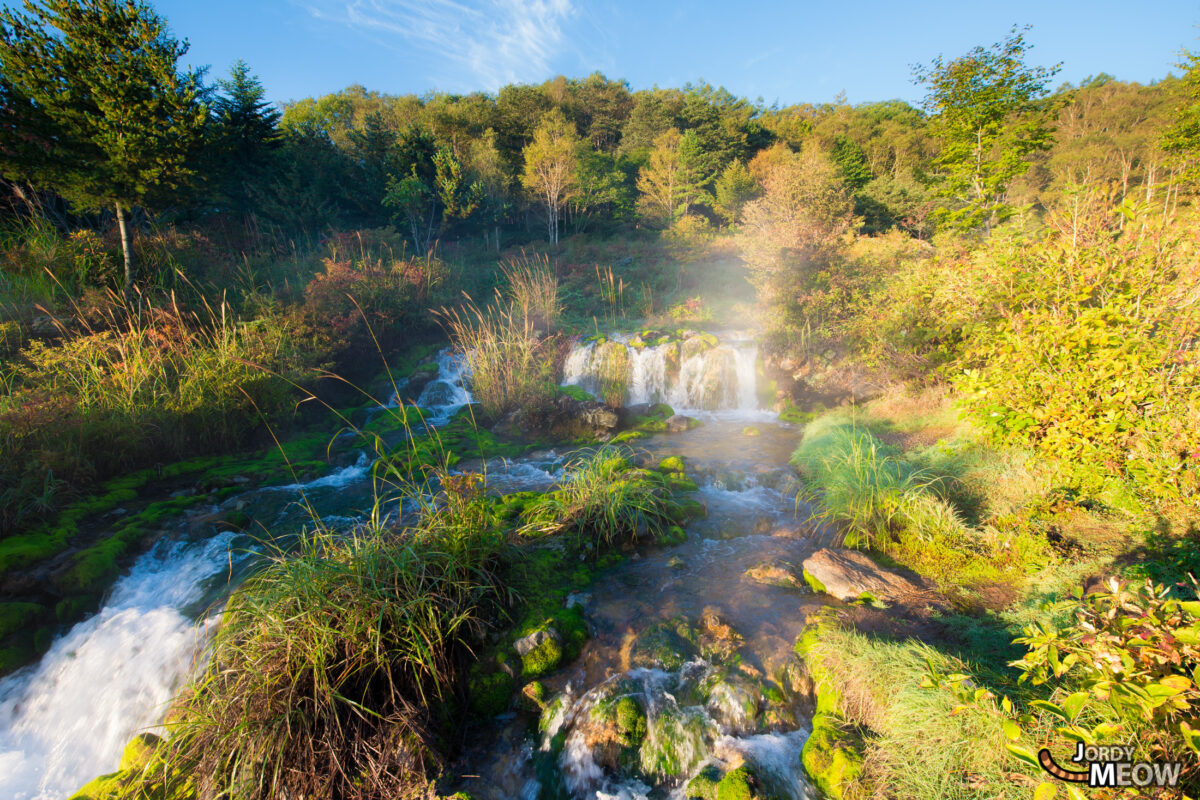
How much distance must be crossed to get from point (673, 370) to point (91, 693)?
11.2m

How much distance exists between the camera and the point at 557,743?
2.92 meters

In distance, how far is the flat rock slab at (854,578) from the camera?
386 cm

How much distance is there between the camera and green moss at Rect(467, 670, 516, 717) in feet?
10.1

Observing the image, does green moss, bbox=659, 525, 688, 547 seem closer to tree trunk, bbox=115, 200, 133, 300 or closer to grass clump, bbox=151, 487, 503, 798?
grass clump, bbox=151, 487, 503, 798

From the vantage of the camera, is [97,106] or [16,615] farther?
[97,106]

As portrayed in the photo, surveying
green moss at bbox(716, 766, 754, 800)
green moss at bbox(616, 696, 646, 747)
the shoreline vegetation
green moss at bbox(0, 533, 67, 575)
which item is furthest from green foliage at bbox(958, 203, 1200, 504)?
green moss at bbox(0, 533, 67, 575)

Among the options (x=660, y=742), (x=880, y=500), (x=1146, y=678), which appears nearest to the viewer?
(x=1146, y=678)

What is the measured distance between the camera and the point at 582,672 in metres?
3.38

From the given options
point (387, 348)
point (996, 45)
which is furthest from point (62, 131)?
point (996, 45)

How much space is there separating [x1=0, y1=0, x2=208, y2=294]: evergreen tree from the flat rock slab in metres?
12.8

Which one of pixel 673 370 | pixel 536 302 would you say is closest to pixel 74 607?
pixel 536 302

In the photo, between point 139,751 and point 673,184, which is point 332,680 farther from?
point 673,184

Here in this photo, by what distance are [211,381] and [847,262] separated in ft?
45.1

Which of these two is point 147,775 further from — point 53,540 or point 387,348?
point 387,348
